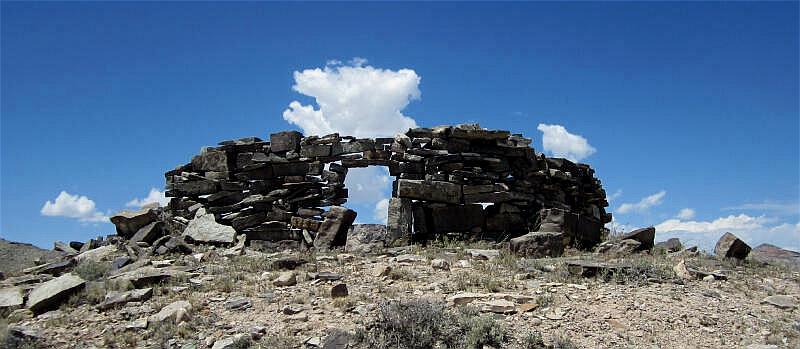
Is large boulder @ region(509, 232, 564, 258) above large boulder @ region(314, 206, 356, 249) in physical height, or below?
below

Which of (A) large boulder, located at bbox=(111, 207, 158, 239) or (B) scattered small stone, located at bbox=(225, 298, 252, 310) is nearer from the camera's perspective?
(B) scattered small stone, located at bbox=(225, 298, 252, 310)

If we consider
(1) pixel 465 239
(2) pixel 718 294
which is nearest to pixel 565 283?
(2) pixel 718 294

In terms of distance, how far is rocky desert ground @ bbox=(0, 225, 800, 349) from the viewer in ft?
21.5

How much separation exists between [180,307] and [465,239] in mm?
6892

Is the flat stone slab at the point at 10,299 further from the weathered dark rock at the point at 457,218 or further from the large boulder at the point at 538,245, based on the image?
the large boulder at the point at 538,245

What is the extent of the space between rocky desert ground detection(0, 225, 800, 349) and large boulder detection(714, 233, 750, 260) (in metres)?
0.23

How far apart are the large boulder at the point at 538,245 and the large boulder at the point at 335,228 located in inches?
141

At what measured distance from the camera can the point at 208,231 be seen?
531 inches

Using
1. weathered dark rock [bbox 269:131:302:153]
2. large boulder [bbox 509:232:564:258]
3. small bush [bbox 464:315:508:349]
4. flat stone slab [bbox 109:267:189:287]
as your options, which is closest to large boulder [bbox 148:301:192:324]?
flat stone slab [bbox 109:267:189:287]

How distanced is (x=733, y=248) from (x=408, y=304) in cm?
724

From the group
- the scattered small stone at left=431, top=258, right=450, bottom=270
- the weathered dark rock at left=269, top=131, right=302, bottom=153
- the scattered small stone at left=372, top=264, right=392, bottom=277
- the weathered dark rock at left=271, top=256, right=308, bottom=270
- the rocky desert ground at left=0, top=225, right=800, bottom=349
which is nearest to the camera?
the rocky desert ground at left=0, top=225, right=800, bottom=349

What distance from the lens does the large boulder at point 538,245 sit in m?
11.1

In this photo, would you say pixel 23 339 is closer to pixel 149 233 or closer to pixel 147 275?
pixel 147 275

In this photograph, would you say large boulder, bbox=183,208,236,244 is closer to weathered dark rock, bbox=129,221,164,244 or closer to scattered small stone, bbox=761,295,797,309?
weathered dark rock, bbox=129,221,164,244
